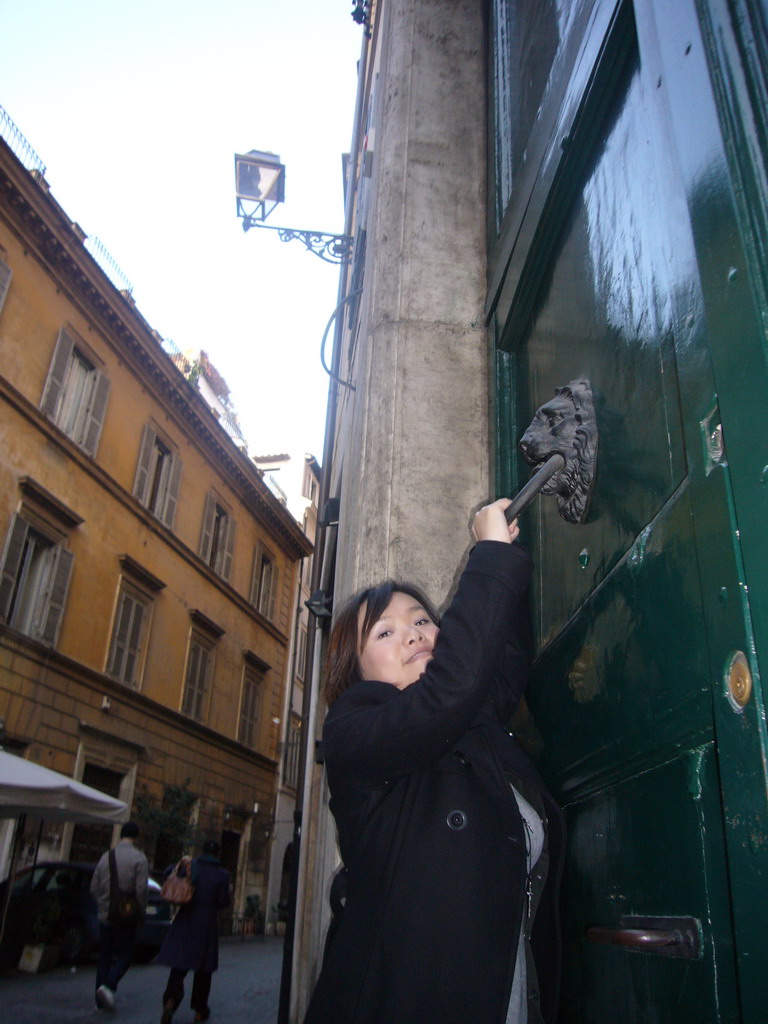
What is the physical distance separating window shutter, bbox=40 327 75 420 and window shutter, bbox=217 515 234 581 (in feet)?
23.1

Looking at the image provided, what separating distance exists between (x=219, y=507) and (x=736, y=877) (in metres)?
20.4

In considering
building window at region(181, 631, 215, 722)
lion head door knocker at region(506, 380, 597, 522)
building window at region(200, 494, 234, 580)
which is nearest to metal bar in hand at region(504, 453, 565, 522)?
lion head door knocker at region(506, 380, 597, 522)

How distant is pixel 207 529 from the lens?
780 inches

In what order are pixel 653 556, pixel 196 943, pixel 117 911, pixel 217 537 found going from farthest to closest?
1. pixel 217 537
2. pixel 117 911
3. pixel 196 943
4. pixel 653 556

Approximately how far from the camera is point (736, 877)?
2.66ft

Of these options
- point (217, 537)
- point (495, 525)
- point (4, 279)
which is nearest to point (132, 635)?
point (217, 537)

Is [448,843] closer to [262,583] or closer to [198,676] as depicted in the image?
[198,676]

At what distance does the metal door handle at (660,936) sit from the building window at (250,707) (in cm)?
2037

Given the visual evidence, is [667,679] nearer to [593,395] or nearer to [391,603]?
[593,395]

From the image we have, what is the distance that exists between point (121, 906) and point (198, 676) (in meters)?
11.3

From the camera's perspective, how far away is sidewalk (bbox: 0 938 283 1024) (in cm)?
674

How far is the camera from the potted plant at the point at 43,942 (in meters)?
9.01

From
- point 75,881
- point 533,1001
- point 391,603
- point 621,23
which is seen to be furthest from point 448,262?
point 75,881

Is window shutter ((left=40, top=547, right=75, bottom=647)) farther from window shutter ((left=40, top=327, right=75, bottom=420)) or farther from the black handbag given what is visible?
the black handbag
